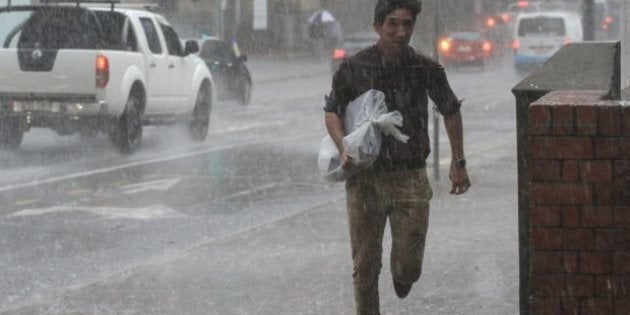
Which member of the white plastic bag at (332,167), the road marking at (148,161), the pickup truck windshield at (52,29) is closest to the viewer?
the white plastic bag at (332,167)

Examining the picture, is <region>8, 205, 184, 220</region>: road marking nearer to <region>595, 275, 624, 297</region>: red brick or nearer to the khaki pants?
the khaki pants

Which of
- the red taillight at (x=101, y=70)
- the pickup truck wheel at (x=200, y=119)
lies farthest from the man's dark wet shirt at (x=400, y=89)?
the pickup truck wheel at (x=200, y=119)

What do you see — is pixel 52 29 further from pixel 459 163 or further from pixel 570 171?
pixel 570 171

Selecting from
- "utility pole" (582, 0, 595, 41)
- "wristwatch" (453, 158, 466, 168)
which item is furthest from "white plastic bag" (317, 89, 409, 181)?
"utility pole" (582, 0, 595, 41)

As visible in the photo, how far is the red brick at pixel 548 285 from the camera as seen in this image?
4996 millimetres

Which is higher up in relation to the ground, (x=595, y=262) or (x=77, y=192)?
(x=595, y=262)

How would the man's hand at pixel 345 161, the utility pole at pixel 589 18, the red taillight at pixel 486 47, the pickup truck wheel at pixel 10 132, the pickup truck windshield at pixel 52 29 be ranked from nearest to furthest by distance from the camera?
the man's hand at pixel 345 161 < the pickup truck windshield at pixel 52 29 < the pickup truck wheel at pixel 10 132 < the utility pole at pixel 589 18 < the red taillight at pixel 486 47

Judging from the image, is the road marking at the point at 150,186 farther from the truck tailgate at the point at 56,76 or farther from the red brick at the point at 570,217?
the red brick at the point at 570,217

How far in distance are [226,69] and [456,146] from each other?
23.5m

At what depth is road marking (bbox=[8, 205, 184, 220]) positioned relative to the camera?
1220cm

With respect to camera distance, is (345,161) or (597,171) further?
(345,161)

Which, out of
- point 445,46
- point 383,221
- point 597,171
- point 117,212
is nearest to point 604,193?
point 597,171

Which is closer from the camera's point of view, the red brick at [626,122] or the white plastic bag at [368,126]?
the red brick at [626,122]

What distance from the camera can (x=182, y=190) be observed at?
46.3 feet
